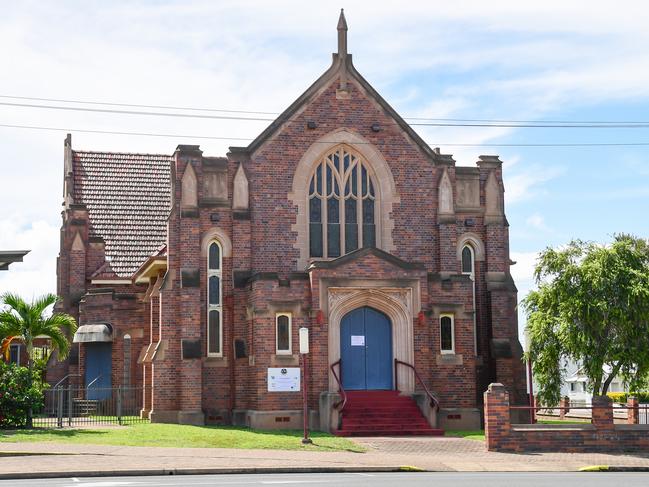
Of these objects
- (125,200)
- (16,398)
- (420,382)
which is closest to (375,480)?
(420,382)

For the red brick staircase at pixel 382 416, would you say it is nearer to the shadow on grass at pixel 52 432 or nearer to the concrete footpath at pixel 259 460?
the concrete footpath at pixel 259 460

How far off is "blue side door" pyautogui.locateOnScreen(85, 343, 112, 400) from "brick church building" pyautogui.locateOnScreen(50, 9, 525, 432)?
313 cm

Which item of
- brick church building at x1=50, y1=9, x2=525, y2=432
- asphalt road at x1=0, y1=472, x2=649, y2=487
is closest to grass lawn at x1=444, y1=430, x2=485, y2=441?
brick church building at x1=50, y1=9, x2=525, y2=432

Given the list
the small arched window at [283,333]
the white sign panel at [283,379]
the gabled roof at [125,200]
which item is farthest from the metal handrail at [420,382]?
the gabled roof at [125,200]

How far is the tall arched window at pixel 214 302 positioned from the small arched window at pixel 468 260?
26.3 ft

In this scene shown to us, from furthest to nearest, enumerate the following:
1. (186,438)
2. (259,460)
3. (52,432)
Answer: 1. (52,432)
2. (186,438)
3. (259,460)

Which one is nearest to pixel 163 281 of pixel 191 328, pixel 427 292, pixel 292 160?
pixel 191 328

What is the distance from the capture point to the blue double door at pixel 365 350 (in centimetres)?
3188

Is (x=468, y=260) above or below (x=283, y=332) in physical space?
above

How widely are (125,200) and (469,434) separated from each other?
19481 millimetres

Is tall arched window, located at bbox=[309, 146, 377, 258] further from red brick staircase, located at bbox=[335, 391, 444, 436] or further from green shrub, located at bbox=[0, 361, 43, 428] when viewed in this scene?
green shrub, located at bbox=[0, 361, 43, 428]

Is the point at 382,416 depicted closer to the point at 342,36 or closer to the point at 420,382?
the point at 420,382

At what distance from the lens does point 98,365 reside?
128 feet

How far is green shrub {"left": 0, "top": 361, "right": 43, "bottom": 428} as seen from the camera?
2892cm
